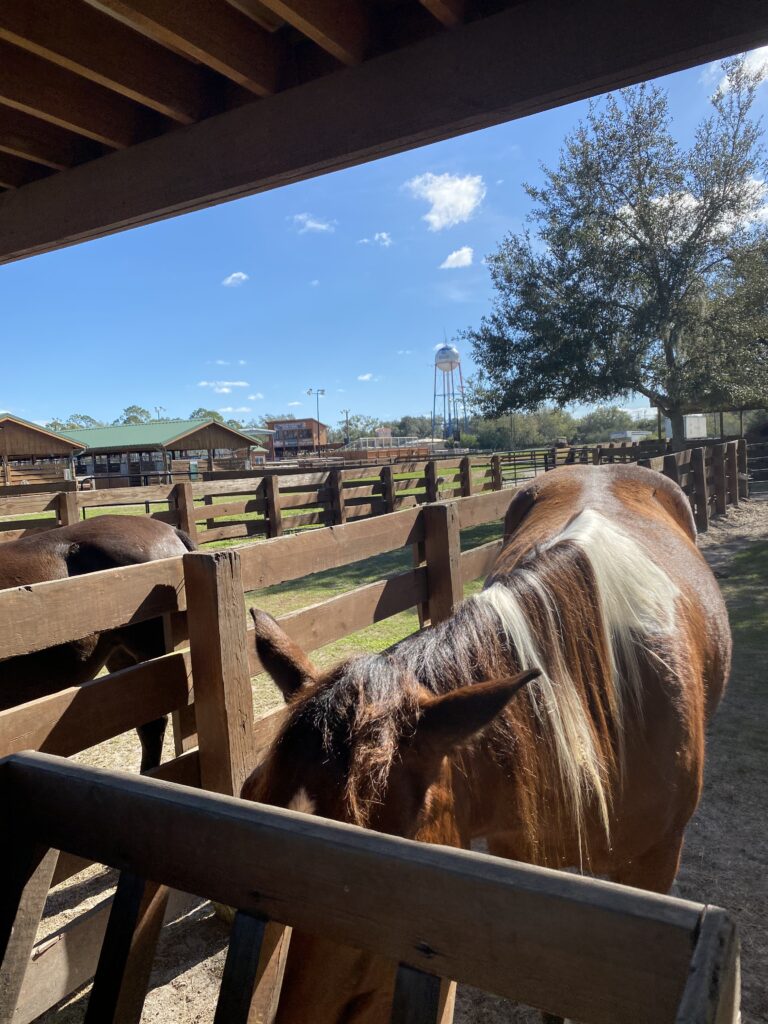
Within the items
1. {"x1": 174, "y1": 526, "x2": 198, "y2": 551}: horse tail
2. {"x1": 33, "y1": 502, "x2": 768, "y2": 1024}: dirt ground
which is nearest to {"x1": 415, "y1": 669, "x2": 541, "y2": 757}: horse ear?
{"x1": 33, "y1": 502, "x2": 768, "y2": 1024}: dirt ground

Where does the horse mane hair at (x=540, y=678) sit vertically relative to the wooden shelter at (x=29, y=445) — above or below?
below

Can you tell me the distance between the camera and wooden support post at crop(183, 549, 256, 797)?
235 centimetres

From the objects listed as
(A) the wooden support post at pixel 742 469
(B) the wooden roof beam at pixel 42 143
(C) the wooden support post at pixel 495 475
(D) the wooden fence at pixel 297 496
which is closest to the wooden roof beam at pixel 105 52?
(B) the wooden roof beam at pixel 42 143

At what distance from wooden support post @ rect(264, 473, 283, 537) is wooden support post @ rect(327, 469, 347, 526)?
1.31 m

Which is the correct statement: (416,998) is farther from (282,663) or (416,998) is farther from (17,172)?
(17,172)

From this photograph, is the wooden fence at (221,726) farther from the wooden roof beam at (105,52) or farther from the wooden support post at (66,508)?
the wooden support post at (66,508)

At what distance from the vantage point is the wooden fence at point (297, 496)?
310 inches

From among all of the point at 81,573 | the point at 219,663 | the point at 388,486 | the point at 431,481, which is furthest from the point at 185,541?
the point at 431,481

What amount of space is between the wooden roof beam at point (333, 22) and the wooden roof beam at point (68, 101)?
0.90 metres

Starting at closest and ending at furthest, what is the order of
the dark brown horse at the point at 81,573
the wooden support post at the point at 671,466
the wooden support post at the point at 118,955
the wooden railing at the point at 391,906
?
the wooden railing at the point at 391,906
the wooden support post at the point at 118,955
the dark brown horse at the point at 81,573
the wooden support post at the point at 671,466

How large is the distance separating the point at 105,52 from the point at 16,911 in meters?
2.29

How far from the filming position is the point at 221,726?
7.81ft

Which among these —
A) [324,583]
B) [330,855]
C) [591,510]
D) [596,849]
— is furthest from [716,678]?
[324,583]

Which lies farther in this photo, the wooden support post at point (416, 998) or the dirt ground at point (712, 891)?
the dirt ground at point (712, 891)
